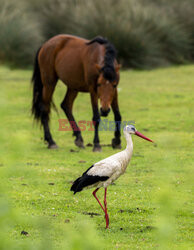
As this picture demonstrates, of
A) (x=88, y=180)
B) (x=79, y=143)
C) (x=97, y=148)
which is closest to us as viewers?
(x=88, y=180)

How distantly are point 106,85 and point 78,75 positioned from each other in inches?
41.7

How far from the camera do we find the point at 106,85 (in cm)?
873

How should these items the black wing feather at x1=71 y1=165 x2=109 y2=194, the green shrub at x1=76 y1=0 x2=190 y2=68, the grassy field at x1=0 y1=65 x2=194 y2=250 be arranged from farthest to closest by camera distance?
the green shrub at x1=76 y1=0 x2=190 y2=68 → the black wing feather at x1=71 y1=165 x2=109 y2=194 → the grassy field at x1=0 y1=65 x2=194 y2=250

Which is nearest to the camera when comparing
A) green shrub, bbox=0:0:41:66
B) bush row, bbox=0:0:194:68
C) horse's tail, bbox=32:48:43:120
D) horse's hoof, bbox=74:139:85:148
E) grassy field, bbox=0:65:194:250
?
grassy field, bbox=0:65:194:250

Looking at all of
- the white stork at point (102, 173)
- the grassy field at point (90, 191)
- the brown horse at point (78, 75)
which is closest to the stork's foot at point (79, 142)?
the brown horse at point (78, 75)

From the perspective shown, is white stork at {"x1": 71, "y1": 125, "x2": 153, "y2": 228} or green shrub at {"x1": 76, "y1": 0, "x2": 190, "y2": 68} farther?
green shrub at {"x1": 76, "y1": 0, "x2": 190, "y2": 68}

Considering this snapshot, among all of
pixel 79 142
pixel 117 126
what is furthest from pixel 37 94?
pixel 117 126

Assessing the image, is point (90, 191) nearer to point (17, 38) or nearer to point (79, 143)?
point (79, 143)

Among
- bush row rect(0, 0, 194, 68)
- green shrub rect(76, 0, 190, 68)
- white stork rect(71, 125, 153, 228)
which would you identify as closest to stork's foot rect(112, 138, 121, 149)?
white stork rect(71, 125, 153, 228)

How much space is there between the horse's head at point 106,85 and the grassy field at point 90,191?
2.47 feet

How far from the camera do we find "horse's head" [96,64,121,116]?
8656 millimetres

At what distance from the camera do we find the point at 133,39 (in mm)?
21094

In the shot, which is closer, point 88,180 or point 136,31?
point 88,180

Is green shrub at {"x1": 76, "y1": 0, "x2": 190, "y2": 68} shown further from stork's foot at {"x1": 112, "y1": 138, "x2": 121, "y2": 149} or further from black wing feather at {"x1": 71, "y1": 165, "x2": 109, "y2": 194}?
black wing feather at {"x1": 71, "y1": 165, "x2": 109, "y2": 194}
